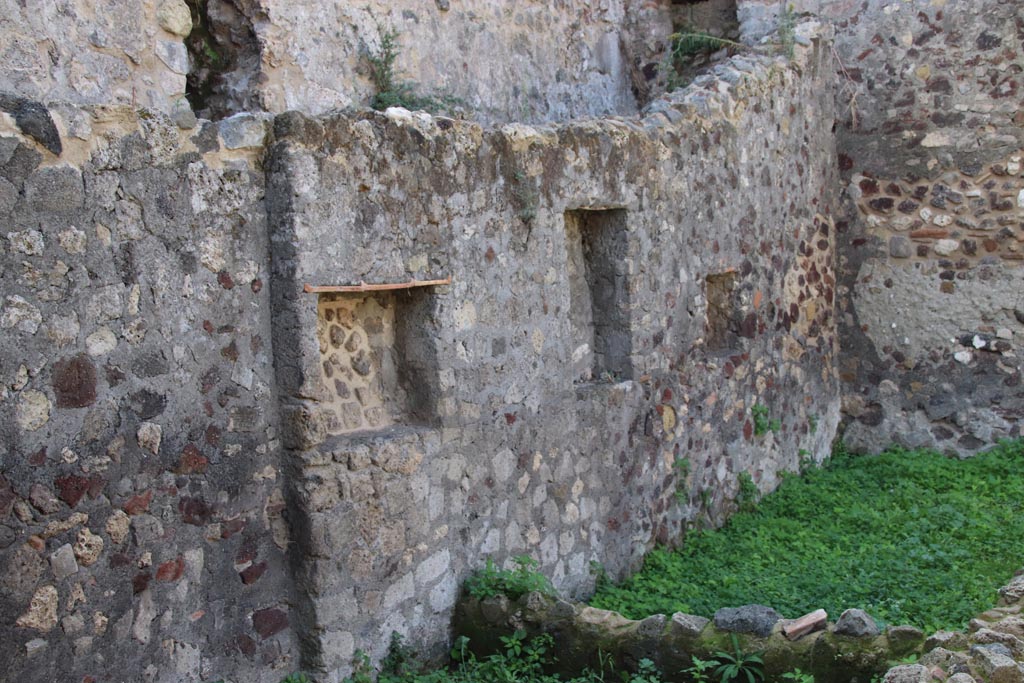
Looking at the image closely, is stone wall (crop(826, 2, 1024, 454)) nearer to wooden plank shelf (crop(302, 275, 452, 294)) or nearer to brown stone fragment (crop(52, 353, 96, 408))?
wooden plank shelf (crop(302, 275, 452, 294))

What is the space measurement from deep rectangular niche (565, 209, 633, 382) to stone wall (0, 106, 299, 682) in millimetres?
2320

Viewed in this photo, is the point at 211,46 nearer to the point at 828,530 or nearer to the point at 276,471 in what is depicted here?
the point at 276,471

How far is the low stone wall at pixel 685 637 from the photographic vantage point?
4.18 metres

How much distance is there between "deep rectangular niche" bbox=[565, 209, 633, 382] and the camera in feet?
19.4

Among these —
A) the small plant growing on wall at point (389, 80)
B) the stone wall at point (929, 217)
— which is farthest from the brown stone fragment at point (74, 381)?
the stone wall at point (929, 217)

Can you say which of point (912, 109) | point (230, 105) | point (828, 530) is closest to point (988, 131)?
point (912, 109)

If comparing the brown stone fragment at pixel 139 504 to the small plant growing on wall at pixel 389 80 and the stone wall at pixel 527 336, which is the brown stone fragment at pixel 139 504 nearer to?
the stone wall at pixel 527 336

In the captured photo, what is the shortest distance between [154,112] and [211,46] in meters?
1.88

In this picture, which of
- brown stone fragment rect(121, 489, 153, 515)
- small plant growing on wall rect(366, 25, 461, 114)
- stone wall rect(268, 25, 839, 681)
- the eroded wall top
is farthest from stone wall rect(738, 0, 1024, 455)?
brown stone fragment rect(121, 489, 153, 515)

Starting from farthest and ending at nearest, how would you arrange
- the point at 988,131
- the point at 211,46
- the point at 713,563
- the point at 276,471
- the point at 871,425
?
the point at 871,425 < the point at 988,131 < the point at 713,563 < the point at 211,46 < the point at 276,471

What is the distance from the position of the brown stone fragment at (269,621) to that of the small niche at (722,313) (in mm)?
3873

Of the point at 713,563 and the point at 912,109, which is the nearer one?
the point at 713,563

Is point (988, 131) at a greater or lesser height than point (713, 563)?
greater

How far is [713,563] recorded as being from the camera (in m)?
6.15
